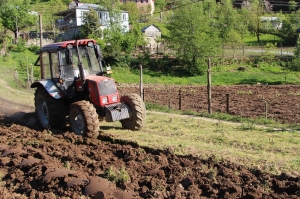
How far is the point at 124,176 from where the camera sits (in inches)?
264

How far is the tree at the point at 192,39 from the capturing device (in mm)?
39781

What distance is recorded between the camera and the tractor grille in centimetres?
1023

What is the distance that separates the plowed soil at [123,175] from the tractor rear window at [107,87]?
1709 millimetres

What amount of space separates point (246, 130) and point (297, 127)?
2186 mm

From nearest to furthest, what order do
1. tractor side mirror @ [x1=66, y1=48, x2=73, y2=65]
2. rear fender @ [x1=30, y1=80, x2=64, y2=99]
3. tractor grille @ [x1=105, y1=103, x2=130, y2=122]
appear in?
1. tractor grille @ [x1=105, y1=103, x2=130, y2=122]
2. tractor side mirror @ [x1=66, y1=48, x2=73, y2=65]
3. rear fender @ [x1=30, y1=80, x2=64, y2=99]

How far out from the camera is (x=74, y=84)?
11141mm

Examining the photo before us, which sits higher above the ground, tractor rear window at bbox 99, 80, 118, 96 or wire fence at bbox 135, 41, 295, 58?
wire fence at bbox 135, 41, 295, 58

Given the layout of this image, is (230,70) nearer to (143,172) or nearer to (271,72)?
(271,72)

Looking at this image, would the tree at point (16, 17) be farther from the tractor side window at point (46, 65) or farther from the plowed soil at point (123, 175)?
the plowed soil at point (123, 175)

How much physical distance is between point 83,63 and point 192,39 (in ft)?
99.4

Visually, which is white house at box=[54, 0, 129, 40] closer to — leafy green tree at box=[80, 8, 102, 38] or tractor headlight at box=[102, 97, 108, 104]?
leafy green tree at box=[80, 8, 102, 38]

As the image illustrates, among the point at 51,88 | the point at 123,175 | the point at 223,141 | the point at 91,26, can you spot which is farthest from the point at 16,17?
the point at 123,175

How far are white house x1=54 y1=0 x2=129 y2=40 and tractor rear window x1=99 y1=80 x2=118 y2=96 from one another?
42.8 m

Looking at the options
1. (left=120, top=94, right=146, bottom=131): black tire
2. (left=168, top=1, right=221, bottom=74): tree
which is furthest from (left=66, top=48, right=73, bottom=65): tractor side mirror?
(left=168, top=1, right=221, bottom=74): tree
